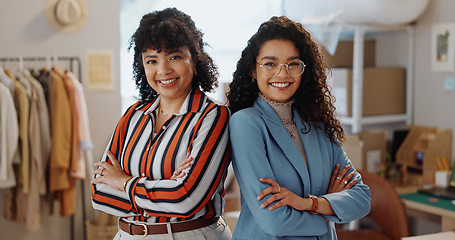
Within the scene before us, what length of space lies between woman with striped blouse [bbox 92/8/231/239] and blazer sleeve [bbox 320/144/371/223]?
1.13 ft

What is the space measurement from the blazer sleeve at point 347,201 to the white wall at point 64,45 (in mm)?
2757

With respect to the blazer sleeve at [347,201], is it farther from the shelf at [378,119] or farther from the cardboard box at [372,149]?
the shelf at [378,119]

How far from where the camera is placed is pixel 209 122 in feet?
5.17

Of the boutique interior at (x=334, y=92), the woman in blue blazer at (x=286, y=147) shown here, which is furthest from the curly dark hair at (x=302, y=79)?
the boutique interior at (x=334, y=92)

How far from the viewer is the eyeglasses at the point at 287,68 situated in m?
1.54

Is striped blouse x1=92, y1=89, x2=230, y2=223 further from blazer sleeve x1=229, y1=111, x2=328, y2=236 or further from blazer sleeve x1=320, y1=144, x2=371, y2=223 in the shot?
blazer sleeve x1=320, y1=144, x2=371, y2=223

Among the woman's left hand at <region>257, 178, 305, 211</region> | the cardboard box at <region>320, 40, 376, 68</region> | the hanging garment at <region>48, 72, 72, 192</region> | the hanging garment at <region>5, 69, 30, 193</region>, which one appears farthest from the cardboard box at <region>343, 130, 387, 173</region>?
the woman's left hand at <region>257, 178, 305, 211</region>

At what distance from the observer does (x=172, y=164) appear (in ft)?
5.14

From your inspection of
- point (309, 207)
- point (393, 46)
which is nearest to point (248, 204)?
point (309, 207)

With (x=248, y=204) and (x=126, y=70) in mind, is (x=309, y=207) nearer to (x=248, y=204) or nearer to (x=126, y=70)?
(x=248, y=204)

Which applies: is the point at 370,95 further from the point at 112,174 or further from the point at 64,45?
the point at 112,174

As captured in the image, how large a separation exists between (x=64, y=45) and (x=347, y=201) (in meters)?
2.94

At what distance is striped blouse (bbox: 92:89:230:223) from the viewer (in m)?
1.52

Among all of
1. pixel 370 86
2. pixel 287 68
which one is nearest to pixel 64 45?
pixel 370 86
